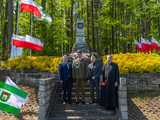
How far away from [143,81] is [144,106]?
2.12m

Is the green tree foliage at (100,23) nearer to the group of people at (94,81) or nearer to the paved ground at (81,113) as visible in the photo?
the group of people at (94,81)

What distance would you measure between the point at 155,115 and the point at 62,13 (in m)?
30.3

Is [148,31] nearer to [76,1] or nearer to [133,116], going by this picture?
[76,1]

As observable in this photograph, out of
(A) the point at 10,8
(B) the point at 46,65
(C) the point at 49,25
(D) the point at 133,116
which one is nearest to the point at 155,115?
(D) the point at 133,116

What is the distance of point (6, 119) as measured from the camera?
15.4 m

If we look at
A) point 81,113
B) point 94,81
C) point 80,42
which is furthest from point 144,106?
point 80,42

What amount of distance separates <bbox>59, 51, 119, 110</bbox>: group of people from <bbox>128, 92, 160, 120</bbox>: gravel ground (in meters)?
1.01

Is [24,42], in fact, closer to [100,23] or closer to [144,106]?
[144,106]

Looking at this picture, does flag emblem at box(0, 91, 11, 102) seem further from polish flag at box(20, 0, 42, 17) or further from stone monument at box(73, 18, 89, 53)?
stone monument at box(73, 18, 89, 53)

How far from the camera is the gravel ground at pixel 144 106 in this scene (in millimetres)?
16438

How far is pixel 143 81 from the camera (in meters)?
19.5

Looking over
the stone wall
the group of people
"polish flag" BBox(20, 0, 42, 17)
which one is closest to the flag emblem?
the group of people

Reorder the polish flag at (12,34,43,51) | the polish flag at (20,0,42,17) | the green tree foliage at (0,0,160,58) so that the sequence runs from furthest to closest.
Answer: the green tree foliage at (0,0,160,58) < the polish flag at (20,0,42,17) < the polish flag at (12,34,43,51)

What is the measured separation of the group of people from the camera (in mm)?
16125
